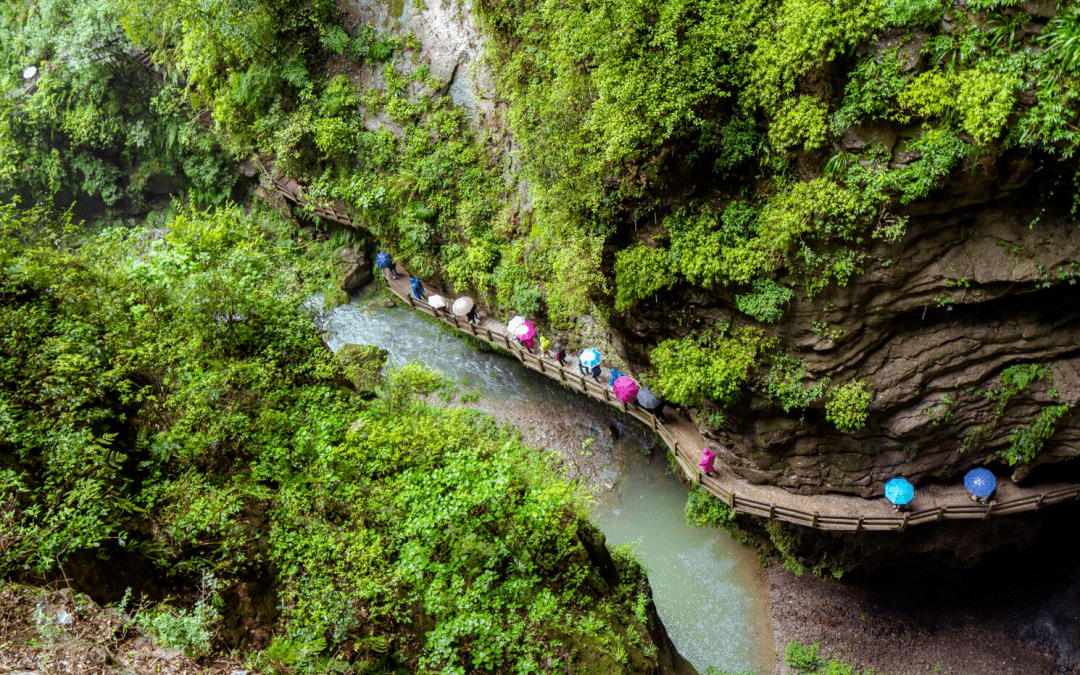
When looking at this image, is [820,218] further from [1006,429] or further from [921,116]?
[1006,429]

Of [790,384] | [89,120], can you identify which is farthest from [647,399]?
[89,120]

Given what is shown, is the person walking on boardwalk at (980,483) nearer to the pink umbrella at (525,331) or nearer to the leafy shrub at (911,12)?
the leafy shrub at (911,12)

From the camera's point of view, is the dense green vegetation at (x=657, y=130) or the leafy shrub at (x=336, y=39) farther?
the leafy shrub at (x=336, y=39)

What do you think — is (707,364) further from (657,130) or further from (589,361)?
(657,130)

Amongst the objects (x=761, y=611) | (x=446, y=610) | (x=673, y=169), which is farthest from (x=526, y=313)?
(x=446, y=610)

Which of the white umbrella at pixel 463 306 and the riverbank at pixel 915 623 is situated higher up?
the white umbrella at pixel 463 306

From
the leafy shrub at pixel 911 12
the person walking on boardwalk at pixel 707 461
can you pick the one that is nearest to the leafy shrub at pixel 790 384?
the person walking on boardwalk at pixel 707 461
